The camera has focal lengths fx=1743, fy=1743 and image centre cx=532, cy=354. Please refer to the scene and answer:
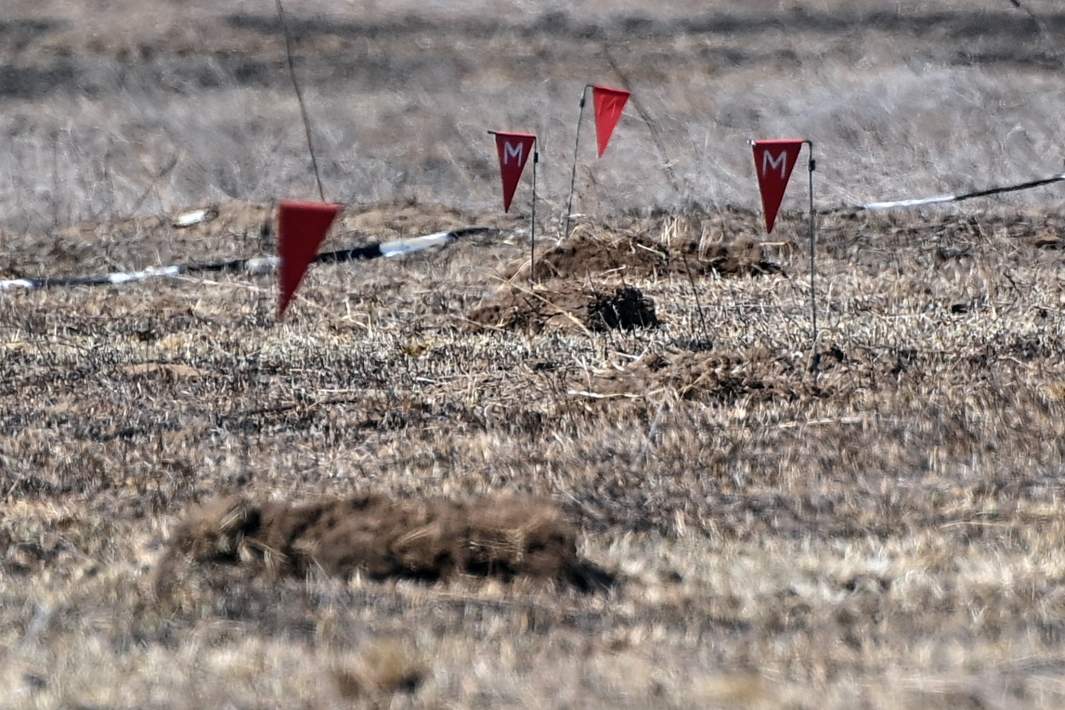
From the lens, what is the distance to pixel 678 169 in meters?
27.4

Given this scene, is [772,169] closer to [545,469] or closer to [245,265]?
[545,469]

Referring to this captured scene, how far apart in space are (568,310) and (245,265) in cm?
679

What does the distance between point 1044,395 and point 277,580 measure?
4.72 meters

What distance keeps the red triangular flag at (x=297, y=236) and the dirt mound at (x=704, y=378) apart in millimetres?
1640

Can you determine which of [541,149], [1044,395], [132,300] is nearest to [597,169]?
[541,149]

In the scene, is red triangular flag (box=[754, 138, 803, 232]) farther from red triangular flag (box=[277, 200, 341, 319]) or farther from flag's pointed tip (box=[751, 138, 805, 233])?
red triangular flag (box=[277, 200, 341, 319])

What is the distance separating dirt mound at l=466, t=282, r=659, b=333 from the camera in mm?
11914

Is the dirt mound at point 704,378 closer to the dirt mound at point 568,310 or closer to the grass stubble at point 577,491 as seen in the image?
the grass stubble at point 577,491

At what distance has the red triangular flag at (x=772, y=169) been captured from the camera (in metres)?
11.1

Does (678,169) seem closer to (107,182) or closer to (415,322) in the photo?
(107,182)

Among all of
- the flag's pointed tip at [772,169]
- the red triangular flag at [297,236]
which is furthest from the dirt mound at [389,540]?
the flag's pointed tip at [772,169]

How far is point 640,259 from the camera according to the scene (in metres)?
15.6

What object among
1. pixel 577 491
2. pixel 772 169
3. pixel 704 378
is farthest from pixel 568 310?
pixel 577 491

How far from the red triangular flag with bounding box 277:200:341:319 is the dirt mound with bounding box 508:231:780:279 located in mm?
5599
